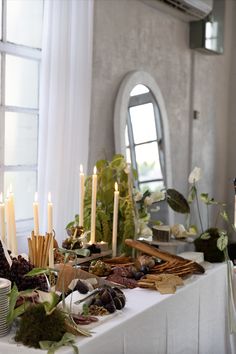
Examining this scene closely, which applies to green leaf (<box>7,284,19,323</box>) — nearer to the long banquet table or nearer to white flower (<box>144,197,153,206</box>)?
the long banquet table

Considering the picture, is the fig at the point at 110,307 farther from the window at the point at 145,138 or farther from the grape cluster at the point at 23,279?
the window at the point at 145,138

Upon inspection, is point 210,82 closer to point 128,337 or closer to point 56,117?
point 56,117

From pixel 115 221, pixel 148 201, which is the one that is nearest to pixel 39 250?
pixel 115 221

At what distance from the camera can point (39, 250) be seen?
1.94 m

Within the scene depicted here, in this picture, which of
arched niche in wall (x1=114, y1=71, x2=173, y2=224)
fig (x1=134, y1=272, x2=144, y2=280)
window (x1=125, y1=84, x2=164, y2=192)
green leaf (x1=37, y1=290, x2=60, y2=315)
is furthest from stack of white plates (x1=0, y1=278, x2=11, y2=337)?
window (x1=125, y1=84, x2=164, y2=192)

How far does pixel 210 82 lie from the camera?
5.20 metres

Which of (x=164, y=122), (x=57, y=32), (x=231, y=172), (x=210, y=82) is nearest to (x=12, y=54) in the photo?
(x=57, y=32)

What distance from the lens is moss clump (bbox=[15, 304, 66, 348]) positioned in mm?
1445

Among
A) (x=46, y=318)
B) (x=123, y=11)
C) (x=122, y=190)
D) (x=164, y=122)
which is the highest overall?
(x=123, y=11)

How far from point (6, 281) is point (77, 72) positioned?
200 cm

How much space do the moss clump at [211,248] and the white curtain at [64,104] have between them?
3.01 ft

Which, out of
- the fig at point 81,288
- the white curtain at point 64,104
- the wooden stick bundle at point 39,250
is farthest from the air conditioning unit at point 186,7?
the fig at point 81,288

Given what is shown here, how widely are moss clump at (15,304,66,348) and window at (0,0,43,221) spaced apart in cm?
172

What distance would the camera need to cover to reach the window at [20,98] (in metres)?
3.19
